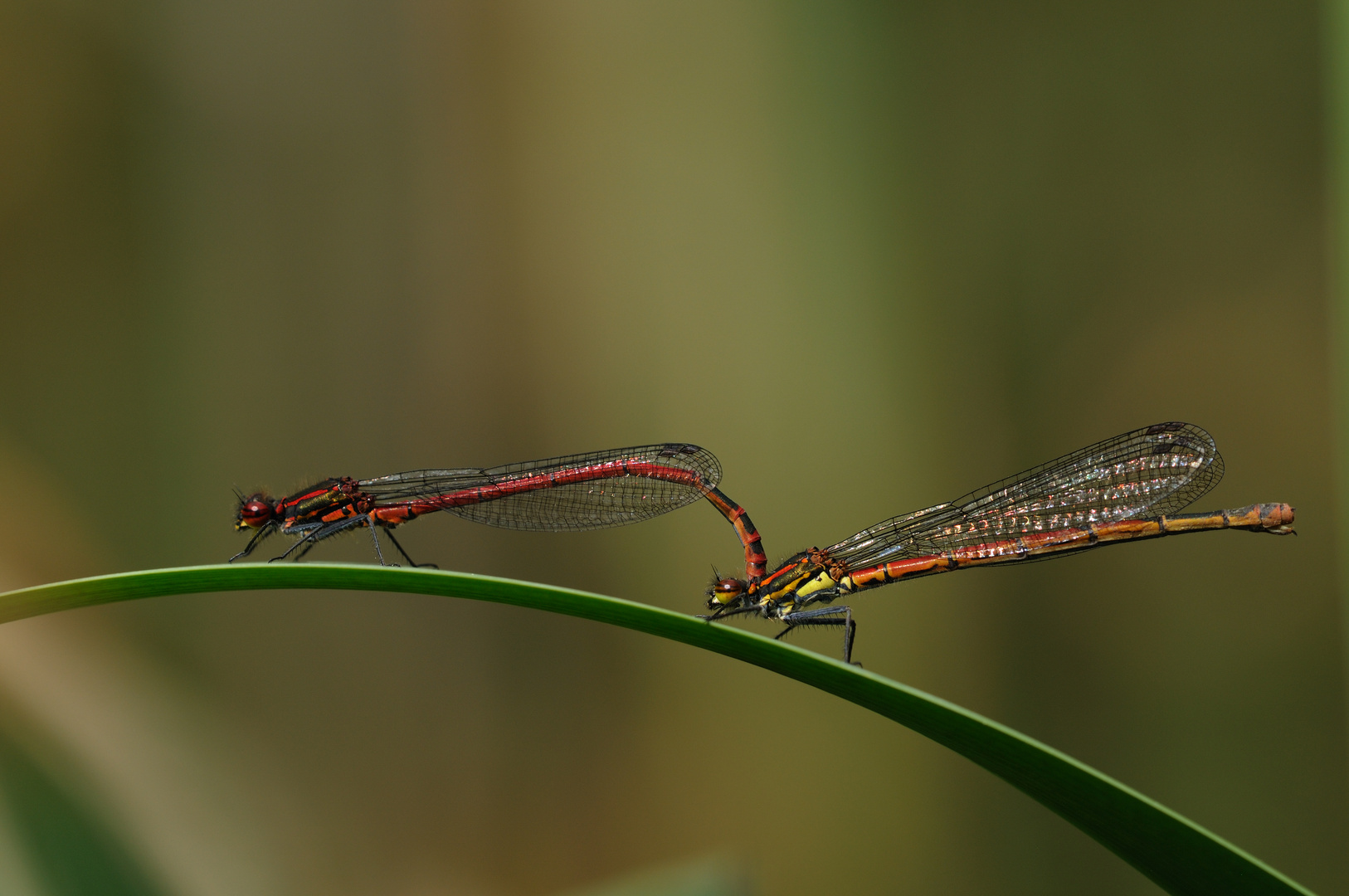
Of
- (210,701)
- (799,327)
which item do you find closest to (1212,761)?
(799,327)

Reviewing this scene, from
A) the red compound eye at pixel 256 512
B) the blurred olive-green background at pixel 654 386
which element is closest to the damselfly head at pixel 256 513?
the red compound eye at pixel 256 512

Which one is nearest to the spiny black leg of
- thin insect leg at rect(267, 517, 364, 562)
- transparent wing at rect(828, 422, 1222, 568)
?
thin insect leg at rect(267, 517, 364, 562)

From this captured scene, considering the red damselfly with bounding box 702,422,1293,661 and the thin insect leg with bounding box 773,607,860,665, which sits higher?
the red damselfly with bounding box 702,422,1293,661

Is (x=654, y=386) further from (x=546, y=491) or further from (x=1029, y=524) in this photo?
(x=1029, y=524)


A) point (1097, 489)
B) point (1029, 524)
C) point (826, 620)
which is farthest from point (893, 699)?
point (1097, 489)

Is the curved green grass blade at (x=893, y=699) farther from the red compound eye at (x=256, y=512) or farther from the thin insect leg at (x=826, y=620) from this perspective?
the red compound eye at (x=256, y=512)

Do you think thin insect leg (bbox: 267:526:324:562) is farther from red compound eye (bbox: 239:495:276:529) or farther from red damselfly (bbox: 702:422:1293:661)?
red damselfly (bbox: 702:422:1293:661)
